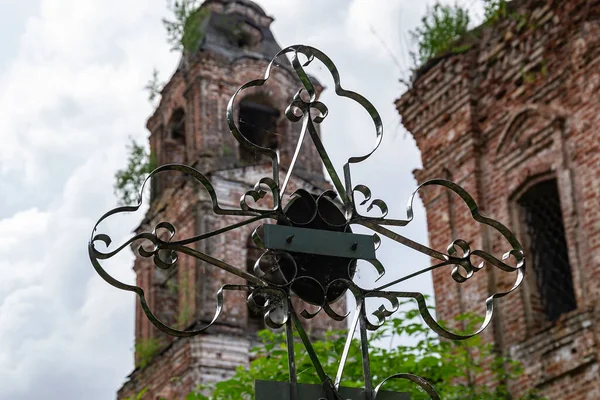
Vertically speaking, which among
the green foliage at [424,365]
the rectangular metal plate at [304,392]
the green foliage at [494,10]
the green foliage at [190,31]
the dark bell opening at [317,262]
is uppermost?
the green foliage at [190,31]

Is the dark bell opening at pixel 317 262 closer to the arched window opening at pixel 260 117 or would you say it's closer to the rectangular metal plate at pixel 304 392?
the rectangular metal plate at pixel 304 392

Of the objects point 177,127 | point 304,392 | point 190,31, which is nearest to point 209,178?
point 190,31

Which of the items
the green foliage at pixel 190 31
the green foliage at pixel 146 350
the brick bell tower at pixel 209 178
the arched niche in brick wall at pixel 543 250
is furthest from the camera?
the green foliage at pixel 146 350

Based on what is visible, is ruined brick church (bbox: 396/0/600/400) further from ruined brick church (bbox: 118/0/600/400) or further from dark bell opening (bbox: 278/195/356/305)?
dark bell opening (bbox: 278/195/356/305)

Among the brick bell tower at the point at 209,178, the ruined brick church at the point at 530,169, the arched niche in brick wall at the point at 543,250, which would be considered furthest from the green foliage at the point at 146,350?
the arched niche in brick wall at the point at 543,250

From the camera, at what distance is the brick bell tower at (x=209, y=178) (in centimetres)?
2000

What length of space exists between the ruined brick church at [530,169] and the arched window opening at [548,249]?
0.04ft

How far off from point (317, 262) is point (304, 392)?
42cm

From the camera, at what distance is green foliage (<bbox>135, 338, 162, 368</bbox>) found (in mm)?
21078

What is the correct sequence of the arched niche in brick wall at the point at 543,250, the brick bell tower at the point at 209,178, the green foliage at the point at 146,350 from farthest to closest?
1. the green foliage at the point at 146,350
2. the brick bell tower at the point at 209,178
3. the arched niche in brick wall at the point at 543,250

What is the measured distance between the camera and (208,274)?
2062 centimetres

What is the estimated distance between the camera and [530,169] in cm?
1080

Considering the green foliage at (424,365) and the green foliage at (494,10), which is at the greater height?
the green foliage at (494,10)

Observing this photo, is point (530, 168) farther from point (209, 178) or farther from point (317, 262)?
point (209, 178)
